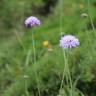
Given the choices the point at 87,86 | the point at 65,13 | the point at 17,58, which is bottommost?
the point at 87,86

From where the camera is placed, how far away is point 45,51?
479cm

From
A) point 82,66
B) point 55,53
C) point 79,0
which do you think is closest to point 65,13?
point 79,0

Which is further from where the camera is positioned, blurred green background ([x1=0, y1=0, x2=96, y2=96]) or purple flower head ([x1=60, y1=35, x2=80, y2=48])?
blurred green background ([x1=0, y1=0, x2=96, y2=96])

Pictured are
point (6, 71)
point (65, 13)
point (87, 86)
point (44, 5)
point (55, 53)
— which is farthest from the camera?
point (44, 5)

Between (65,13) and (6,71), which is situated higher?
A: (65,13)

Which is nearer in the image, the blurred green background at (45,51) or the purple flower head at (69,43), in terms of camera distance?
the purple flower head at (69,43)

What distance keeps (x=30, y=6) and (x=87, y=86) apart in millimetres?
4994

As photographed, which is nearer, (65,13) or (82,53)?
(82,53)

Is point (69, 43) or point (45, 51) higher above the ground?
point (45, 51)

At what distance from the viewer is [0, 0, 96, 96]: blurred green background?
11.1 feet

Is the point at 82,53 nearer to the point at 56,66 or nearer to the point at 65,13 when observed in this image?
the point at 56,66

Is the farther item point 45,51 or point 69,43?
point 45,51

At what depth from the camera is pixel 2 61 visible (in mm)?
5258

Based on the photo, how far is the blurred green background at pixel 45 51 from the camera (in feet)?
11.1
